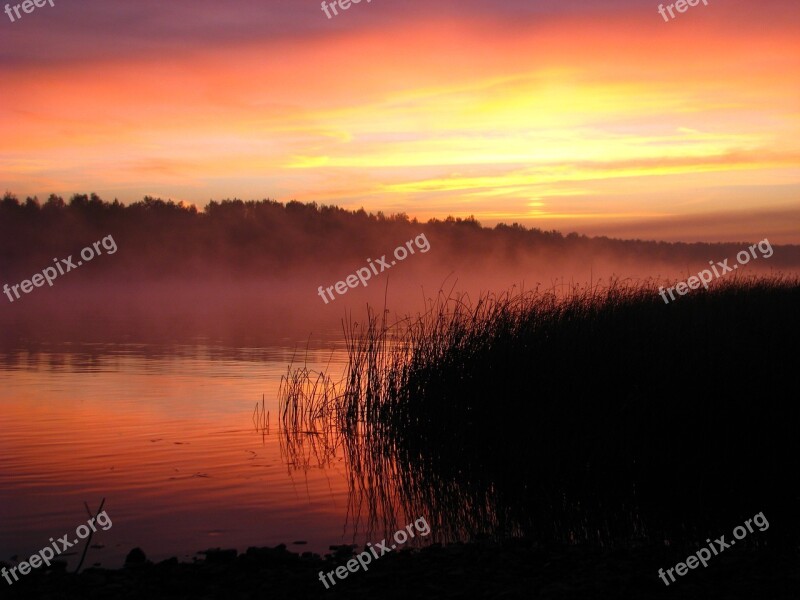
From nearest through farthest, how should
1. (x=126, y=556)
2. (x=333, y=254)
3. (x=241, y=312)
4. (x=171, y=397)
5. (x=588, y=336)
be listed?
1. (x=126, y=556)
2. (x=588, y=336)
3. (x=171, y=397)
4. (x=241, y=312)
5. (x=333, y=254)

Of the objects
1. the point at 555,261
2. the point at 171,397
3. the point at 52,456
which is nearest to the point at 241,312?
the point at 171,397

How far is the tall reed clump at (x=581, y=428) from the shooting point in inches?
335

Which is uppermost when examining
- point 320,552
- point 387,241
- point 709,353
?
point 387,241

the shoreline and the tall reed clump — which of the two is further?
the tall reed clump

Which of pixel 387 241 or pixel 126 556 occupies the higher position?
pixel 387 241

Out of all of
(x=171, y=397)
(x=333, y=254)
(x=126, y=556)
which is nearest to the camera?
(x=126, y=556)

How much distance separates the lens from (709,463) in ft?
30.5

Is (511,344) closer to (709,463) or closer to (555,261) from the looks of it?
(709,463)

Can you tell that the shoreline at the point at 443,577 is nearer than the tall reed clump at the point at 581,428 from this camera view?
Yes

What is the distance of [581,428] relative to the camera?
10141 mm

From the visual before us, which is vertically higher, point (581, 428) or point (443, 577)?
point (581, 428)

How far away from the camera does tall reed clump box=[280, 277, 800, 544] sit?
8.52m

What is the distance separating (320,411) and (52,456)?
450 cm

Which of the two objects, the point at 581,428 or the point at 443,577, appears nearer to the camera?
the point at 443,577
